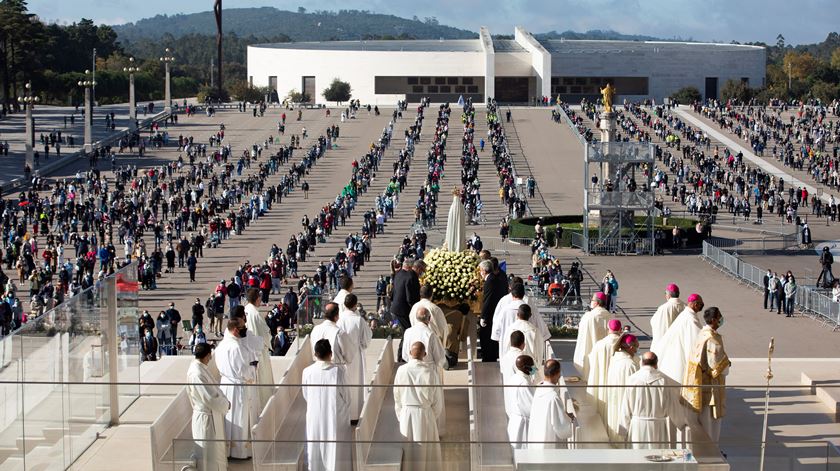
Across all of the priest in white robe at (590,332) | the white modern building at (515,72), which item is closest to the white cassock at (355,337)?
the priest in white robe at (590,332)

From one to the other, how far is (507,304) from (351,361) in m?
1.88

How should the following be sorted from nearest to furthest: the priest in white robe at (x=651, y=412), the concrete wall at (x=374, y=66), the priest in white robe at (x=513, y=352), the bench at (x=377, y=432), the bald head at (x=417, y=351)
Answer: the priest in white robe at (x=651, y=412)
the bench at (x=377, y=432)
the bald head at (x=417, y=351)
the priest in white robe at (x=513, y=352)
the concrete wall at (x=374, y=66)

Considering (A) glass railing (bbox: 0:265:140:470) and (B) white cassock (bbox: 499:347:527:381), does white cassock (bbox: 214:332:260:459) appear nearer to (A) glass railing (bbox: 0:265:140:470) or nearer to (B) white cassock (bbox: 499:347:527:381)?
(A) glass railing (bbox: 0:265:140:470)

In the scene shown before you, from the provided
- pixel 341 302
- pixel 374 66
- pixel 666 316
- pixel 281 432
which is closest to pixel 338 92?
pixel 374 66

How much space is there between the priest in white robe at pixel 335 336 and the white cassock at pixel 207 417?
1444 millimetres

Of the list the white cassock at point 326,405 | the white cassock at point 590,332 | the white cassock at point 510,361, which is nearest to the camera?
the white cassock at point 326,405

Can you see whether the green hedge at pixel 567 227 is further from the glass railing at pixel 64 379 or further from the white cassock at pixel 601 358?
the glass railing at pixel 64 379

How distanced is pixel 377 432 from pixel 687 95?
314 feet

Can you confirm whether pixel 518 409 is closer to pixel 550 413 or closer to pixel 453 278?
pixel 550 413

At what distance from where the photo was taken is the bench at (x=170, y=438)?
11062 millimetres

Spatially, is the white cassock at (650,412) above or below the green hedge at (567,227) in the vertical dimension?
above

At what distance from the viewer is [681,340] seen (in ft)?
45.5

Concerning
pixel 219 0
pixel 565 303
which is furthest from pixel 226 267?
pixel 219 0

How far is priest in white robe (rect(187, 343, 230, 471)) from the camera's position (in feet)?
36.6
